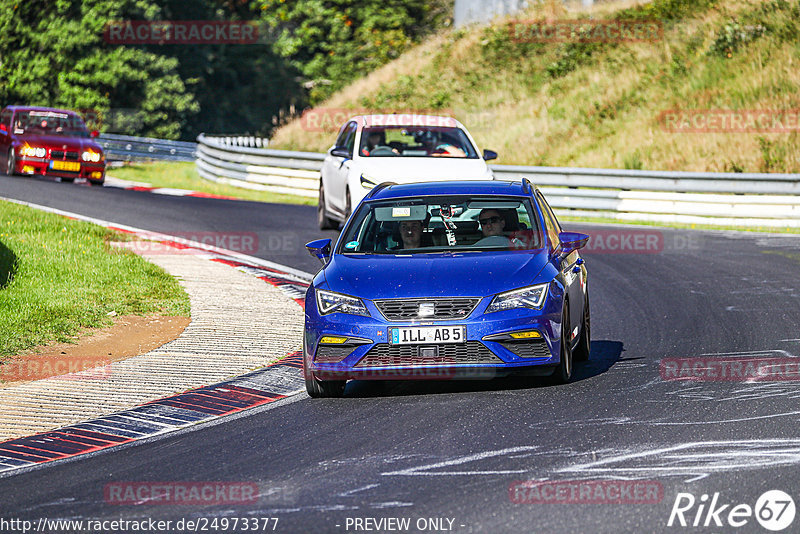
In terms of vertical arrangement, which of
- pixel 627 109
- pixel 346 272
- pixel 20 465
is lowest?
pixel 20 465

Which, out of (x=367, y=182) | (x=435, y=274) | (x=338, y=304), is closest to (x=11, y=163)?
(x=367, y=182)

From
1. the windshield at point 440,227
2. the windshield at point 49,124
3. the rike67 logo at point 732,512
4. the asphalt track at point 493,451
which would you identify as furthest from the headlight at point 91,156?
the rike67 logo at point 732,512

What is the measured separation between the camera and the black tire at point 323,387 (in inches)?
367

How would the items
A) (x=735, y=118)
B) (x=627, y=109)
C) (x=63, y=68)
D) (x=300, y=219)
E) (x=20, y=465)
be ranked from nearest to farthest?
(x=20, y=465)
(x=300, y=219)
(x=735, y=118)
(x=627, y=109)
(x=63, y=68)

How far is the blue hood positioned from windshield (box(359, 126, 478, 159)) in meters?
8.57

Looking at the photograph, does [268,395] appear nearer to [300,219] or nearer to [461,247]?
[461,247]

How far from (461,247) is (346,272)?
1.02 meters

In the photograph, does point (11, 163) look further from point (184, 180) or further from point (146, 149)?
point (146, 149)

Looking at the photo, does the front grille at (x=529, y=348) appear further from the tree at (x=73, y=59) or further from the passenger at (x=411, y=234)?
the tree at (x=73, y=59)

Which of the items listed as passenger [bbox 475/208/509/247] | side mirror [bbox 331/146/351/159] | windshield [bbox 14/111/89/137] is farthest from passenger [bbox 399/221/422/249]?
windshield [bbox 14/111/89/137]

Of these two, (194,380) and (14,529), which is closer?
(14,529)

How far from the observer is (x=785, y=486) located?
6.45m

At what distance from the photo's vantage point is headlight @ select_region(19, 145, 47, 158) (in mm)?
28547

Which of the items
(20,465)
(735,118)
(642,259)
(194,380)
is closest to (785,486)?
(20,465)
